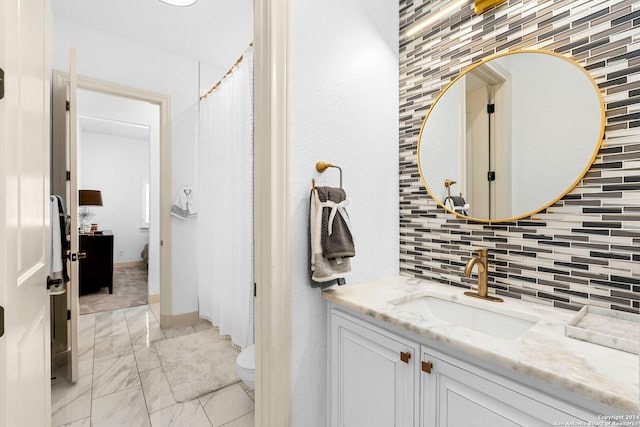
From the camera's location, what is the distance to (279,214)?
119cm

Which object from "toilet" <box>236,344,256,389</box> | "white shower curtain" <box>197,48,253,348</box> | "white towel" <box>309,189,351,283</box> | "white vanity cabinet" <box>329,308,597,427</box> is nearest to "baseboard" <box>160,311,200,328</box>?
"white shower curtain" <box>197,48,253,348</box>

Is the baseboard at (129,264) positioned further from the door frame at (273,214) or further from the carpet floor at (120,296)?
the door frame at (273,214)

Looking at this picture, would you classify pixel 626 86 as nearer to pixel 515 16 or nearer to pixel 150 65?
pixel 515 16

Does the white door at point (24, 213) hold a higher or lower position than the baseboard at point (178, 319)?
higher

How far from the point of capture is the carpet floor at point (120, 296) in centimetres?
356

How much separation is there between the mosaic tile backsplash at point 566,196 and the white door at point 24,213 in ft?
4.99

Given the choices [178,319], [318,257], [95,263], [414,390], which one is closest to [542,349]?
[414,390]

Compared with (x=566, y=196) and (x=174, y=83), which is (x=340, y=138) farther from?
(x=174, y=83)

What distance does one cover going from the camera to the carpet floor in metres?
3.56

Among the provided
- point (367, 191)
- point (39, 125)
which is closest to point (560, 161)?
point (367, 191)

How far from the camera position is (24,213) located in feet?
2.80

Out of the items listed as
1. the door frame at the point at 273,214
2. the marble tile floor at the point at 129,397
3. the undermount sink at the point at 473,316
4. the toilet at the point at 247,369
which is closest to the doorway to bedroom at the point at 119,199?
the marble tile floor at the point at 129,397

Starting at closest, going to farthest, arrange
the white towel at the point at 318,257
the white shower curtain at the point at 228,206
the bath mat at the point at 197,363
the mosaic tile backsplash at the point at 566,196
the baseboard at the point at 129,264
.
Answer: the mosaic tile backsplash at the point at 566,196, the white towel at the point at 318,257, the bath mat at the point at 197,363, the white shower curtain at the point at 228,206, the baseboard at the point at 129,264

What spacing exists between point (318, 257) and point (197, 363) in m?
1.68
